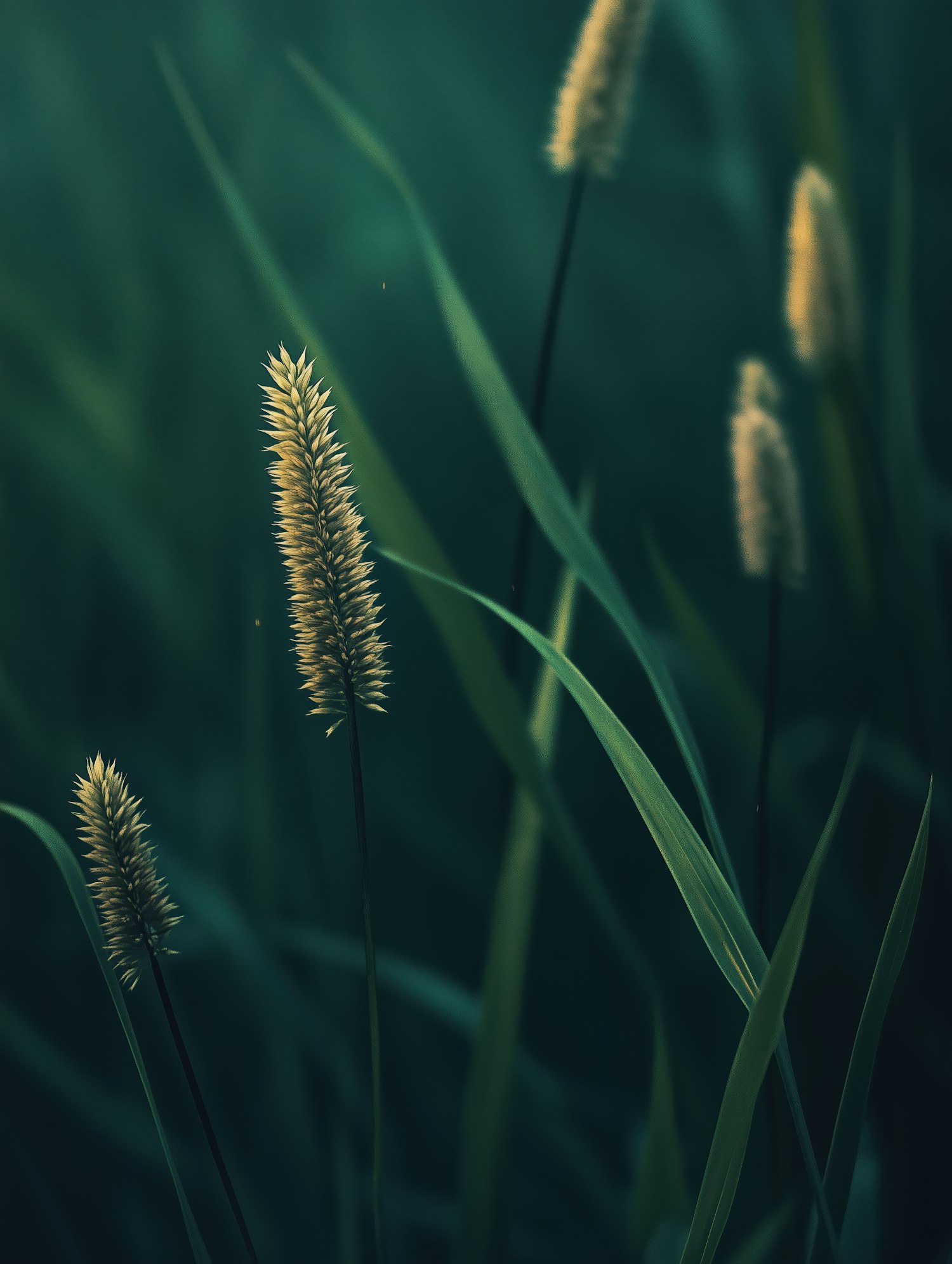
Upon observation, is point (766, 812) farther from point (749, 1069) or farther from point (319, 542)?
point (319, 542)

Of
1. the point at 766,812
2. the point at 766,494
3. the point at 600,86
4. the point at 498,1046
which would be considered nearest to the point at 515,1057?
the point at 498,1046

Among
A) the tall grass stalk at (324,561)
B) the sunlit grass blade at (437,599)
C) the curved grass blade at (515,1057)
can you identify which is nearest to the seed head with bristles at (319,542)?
the tall grass stalk at (324,561)

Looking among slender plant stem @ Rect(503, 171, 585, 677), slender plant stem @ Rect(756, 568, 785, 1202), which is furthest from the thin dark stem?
A: slender plant stem @ Rect(503, 171, 585, 677)

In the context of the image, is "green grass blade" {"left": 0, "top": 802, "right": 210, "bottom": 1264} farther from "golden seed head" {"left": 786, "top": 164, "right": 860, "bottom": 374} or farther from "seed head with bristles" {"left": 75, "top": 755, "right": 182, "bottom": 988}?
"golden seed head" {"left": 786, "top": 164, "right": 860, "bottom": 374}

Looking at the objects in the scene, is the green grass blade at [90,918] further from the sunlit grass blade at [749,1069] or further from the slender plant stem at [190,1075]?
the sunlit grass blade at [749,1069]

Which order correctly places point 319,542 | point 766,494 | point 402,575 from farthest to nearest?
point 402,575 → point 766,494 → point 319,542
